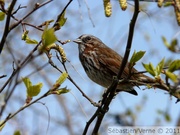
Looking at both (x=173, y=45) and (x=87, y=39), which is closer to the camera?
(x=173, y=45)

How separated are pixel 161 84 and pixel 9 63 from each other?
695 centimetres

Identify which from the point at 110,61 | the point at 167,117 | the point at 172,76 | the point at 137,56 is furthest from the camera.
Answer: the point at 110,61

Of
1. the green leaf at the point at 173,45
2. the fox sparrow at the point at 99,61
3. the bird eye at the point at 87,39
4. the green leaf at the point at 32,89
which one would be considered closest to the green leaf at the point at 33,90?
the green leaf at the point at 32,89

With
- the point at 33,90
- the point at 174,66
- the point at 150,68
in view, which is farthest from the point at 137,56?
the point at 33,90

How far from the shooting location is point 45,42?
5.61 ft

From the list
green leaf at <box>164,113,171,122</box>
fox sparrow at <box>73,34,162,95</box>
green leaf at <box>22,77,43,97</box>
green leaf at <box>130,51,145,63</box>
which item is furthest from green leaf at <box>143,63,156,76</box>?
green leaf at <box>164,113,171,122</box>

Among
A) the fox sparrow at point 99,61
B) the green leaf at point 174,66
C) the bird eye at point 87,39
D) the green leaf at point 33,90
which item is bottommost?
the green leaf at point 33,90

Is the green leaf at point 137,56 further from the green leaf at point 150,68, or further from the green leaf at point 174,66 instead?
the green leaf at point 174,66

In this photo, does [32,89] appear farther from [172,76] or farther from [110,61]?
[110,61]

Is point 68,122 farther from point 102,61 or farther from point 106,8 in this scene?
point 106,8

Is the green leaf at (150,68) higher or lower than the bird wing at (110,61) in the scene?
lower

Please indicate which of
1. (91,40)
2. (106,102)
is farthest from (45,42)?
(91,40)

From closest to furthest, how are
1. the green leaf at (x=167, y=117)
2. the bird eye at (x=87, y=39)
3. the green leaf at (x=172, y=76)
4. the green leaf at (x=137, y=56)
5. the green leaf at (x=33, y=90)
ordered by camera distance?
the green leaf at (x=172, y=76), the green leaf at (x=33, y=90), the green leaf at (x=137, y=56), the green leaf at (x=167, y=117), the bird eye at (x=87, y=39)

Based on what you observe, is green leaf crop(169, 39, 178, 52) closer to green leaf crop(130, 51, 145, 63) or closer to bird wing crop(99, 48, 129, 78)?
green leaf crop(130, 51, 145, 63)
